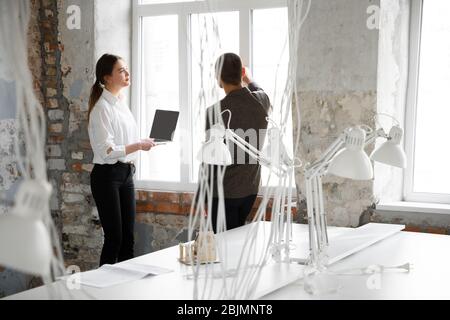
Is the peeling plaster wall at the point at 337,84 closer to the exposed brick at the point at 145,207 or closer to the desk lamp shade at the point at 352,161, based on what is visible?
the exposed brick at the point at 145,207

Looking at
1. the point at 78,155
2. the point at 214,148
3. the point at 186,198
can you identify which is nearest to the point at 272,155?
the point at 214,148

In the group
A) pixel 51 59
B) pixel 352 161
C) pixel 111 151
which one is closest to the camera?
pixel 352 161

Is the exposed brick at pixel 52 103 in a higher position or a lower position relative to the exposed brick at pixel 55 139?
higher

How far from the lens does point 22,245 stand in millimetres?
876

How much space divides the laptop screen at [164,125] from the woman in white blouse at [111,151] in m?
0.06

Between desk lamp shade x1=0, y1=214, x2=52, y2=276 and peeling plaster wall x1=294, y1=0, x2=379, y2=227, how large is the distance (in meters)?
2.43

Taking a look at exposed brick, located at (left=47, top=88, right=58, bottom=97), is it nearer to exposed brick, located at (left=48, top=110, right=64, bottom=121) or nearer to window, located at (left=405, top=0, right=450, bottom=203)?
exposed brick, located at (left=48, top=110, right=64, bottom=121)

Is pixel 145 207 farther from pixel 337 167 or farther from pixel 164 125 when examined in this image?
pixel 337 167

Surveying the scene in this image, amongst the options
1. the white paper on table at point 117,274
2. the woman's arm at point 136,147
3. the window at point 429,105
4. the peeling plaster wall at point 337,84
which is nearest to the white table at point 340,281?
the white paper on table at point 117,274

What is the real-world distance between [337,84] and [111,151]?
4.22ft

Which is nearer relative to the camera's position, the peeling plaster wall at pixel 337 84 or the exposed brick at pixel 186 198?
the peeling plaster wall at pixel 337 84

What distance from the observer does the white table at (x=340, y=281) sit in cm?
174

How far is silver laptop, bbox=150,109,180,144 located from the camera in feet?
10.9
